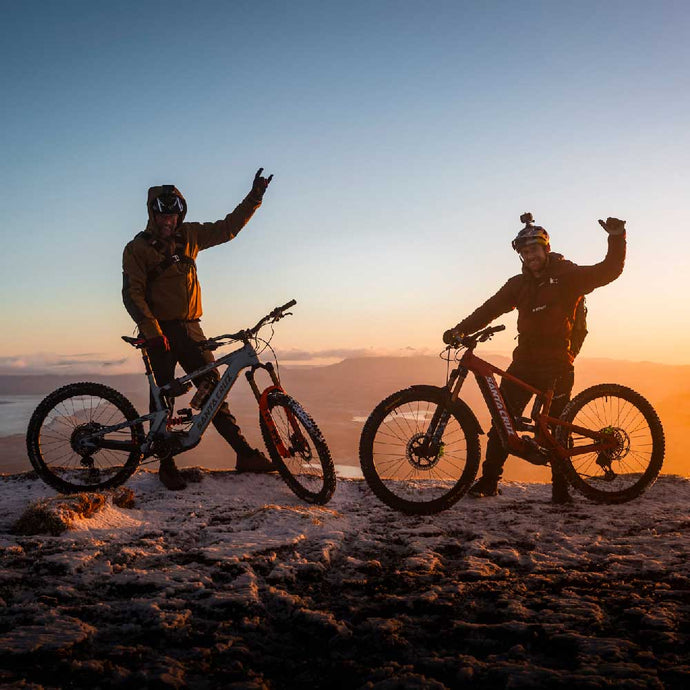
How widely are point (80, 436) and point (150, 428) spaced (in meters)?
0.72

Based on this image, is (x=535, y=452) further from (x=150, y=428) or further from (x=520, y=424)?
(x=150, y=428)

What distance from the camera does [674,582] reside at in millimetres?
2625

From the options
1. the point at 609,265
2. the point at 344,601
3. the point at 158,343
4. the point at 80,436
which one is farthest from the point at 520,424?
the point at 80,436

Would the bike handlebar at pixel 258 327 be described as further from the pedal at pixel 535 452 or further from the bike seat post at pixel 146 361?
the pedal at pixel 535 452

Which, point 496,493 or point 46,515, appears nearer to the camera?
point 46,515

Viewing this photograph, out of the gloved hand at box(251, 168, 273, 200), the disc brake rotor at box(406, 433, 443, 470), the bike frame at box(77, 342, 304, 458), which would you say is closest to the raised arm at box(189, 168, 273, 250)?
the gloved hand at box(251, 168, 273, 200)

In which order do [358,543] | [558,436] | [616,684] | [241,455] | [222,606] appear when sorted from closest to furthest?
1. [616,684]
2. [222,606]
3. [358,543]
4. [558,436]
5. [241,455]

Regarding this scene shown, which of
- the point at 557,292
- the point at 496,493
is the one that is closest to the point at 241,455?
the point at 496,493

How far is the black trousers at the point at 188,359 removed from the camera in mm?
5477

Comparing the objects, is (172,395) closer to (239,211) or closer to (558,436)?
(239,211)

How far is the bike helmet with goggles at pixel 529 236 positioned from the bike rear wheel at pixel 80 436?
4.64 meters

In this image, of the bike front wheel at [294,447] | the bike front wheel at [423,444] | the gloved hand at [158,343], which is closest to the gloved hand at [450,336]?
the bike front wheel at [423,444]

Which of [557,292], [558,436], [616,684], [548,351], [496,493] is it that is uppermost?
[557,292]

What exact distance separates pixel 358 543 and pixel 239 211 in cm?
459
